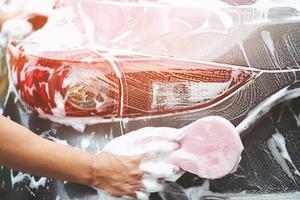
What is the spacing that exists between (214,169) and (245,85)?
0.90 ft

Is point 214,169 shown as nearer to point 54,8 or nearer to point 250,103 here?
point 250,103

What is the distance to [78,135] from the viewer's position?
238 centimetres

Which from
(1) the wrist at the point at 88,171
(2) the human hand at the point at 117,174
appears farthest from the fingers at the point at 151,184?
(1) the wrist at the point at 88,171

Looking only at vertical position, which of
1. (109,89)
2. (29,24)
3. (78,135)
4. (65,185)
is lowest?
(65,185)

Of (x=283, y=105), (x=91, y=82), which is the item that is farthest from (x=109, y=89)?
(x=283, y=105)

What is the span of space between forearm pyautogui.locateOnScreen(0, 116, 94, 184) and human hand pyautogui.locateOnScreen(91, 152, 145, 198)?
0.10ft

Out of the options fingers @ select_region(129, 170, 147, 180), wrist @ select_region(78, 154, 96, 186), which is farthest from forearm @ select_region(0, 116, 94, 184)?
fingers @ select_region(129, 170, 147, 180)

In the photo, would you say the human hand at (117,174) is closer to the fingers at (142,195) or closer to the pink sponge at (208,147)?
the fingers at (142,195)

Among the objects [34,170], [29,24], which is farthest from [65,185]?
[29,24]

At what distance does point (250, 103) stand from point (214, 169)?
0.23 meters

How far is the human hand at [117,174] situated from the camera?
7.66 ft

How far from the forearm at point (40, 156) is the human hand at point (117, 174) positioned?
0.03 metres

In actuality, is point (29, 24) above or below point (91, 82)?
above

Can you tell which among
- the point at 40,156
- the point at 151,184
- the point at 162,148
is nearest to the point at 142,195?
the point at 151,184
